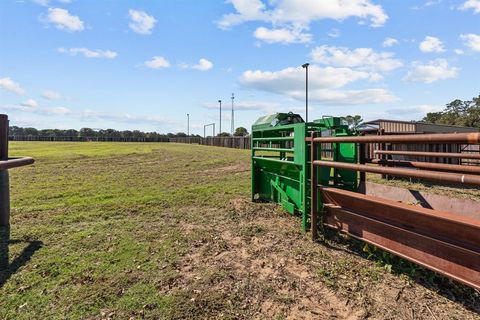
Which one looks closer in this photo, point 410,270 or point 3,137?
point 410,270

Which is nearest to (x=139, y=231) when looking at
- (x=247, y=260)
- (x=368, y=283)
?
(x=247, y=260)

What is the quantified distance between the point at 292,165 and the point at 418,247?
2.21 metres

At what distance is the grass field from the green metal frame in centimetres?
41

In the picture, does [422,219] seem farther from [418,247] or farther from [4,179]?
[4,179]

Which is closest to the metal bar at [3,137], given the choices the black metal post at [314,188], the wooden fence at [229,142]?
the black metal post at [314,188]

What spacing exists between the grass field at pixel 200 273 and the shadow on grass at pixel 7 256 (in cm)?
2

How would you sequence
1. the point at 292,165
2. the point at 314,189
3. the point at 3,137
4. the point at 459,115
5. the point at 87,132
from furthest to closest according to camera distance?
the point at 87,132, the point at 459,115, the point at 292,165, the point at 3,137, the point at 314,189

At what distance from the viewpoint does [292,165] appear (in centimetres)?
446

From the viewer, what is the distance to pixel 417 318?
2.19 meters

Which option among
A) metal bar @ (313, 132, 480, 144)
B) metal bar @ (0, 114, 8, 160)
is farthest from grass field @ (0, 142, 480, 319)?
metal bar @ (313, 132, 480, 144)

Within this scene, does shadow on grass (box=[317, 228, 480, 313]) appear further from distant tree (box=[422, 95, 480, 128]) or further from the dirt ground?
distant tree (box=[422, 95, 480, 128])

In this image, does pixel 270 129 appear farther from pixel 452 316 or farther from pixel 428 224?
pixel 452 316

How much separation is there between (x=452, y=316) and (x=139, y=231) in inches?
142

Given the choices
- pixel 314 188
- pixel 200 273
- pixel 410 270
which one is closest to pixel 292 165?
pixel 314 188
